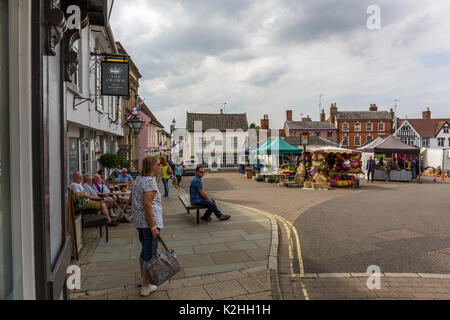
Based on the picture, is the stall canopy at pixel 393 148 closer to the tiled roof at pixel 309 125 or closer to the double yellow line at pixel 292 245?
the double yellow line at pixel 292 245

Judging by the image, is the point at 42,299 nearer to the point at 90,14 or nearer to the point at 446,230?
the point at 90,14

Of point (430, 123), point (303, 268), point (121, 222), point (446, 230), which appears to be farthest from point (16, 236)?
point (430, 123)

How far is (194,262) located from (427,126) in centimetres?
6334

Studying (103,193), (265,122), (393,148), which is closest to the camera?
(103,193)

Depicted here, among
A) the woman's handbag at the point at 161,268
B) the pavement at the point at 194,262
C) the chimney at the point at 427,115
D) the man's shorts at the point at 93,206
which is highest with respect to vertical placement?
the chimney at the point at 427,115

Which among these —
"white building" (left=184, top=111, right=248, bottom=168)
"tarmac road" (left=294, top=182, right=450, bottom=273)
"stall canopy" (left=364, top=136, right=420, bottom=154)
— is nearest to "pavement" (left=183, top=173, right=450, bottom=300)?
"tarmac road" (left=294, top=182, right=450, bottom=273)

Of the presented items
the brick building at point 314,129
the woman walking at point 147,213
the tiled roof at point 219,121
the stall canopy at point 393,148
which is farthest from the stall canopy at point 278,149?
the brick building at point 314,129

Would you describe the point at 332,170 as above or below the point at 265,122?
below

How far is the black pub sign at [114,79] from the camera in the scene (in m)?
10.4

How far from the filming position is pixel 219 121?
46.9 meters

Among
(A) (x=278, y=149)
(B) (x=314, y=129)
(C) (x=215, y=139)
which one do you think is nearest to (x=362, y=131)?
(B) (x=314, y=129)

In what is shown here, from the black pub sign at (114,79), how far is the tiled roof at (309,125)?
5153 centimetres

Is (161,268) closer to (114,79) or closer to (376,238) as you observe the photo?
(376,238)

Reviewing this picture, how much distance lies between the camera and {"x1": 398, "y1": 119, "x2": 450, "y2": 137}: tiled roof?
→ 53531 mm
